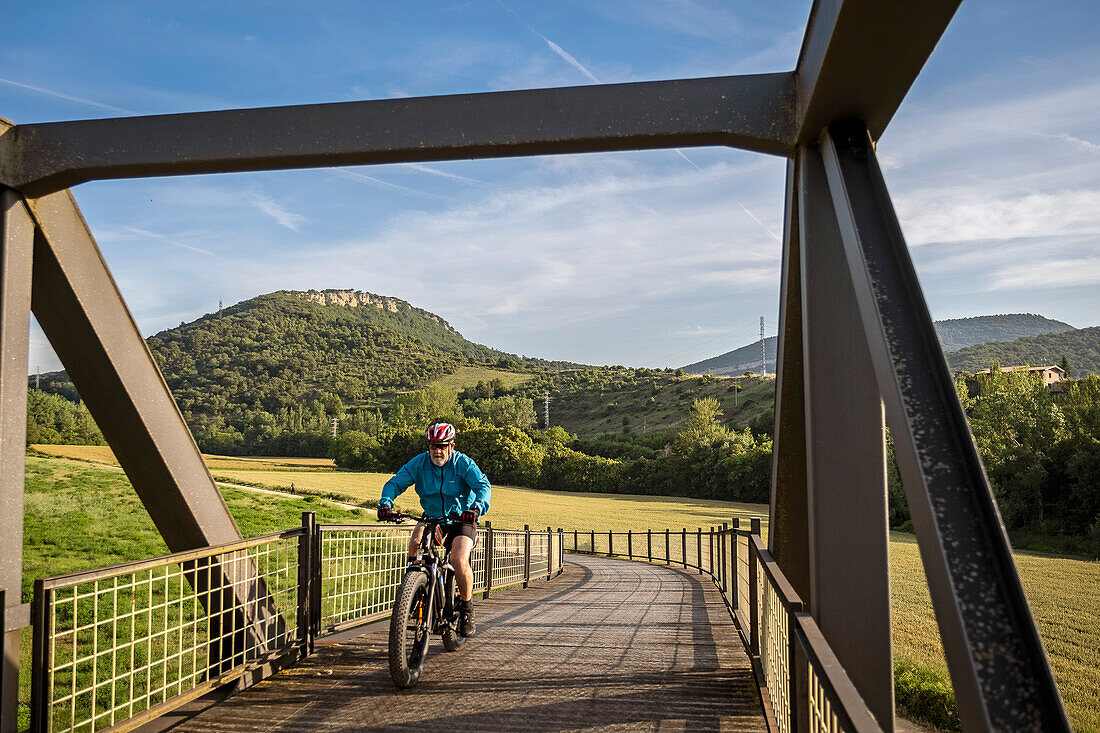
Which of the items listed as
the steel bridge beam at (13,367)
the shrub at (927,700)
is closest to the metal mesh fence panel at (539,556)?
the shrub at (927,700)

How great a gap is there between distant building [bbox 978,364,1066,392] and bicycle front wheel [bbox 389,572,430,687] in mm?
62168

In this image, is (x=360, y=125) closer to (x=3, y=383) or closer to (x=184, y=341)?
(x=3, y=383)

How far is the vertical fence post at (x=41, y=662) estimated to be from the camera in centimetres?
288

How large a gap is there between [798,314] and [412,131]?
197 centimetres

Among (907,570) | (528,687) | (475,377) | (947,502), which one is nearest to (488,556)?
(528,687)

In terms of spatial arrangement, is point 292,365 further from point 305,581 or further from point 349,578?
point 305,581

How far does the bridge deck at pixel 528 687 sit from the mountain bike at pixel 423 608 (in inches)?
5.2

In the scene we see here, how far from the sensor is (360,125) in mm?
3734

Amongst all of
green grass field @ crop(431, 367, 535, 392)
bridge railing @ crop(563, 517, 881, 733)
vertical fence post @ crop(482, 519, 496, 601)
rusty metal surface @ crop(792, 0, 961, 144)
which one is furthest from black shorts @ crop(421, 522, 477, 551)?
green grass field @ crop(431, 367, 535, 392)

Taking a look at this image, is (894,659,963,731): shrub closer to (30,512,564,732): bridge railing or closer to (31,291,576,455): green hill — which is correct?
(30,512,564,732): bridge railing

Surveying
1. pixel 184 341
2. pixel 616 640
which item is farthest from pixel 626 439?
pixel 616 640

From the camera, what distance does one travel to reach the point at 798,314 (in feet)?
12.0

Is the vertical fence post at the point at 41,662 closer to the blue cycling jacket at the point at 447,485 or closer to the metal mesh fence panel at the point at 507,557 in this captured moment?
the blue cycling jacket at the point at 447,485

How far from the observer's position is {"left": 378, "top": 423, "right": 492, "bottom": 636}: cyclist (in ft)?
15.5
